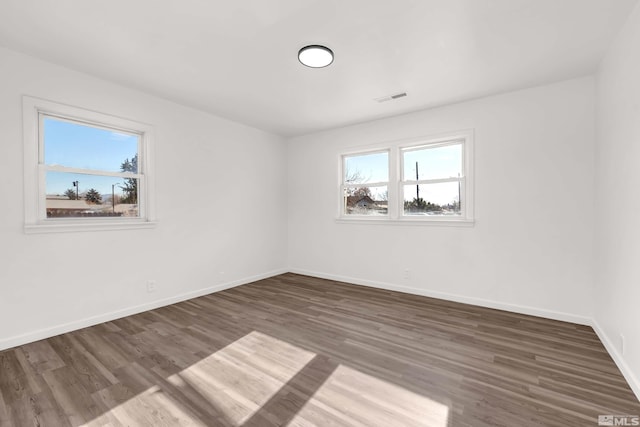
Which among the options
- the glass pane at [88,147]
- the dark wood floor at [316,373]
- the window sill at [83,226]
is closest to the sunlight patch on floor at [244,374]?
the dark wood floor at [316,373]

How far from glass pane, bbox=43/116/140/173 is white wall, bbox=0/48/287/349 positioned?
244 millimetres

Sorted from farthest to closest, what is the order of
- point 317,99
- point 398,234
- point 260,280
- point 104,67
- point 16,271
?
point 260,280 < point 398,234 < point 317,99 < point 104,67 < point 16,271

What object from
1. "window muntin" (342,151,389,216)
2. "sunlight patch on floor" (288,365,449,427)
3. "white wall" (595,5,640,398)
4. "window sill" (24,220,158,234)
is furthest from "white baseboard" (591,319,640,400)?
"window sill" (24,220,158,234)

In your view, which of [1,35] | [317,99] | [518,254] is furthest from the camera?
[317,99]

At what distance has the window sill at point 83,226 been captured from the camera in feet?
8.87

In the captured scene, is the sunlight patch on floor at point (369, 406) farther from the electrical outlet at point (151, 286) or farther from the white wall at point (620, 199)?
the electrical outlet at point (151, 286)

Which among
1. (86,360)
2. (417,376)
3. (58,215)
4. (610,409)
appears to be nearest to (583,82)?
(610,409)

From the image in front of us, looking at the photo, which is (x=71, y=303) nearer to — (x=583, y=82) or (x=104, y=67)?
(x=104, y=67)

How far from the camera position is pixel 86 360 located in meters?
2.36

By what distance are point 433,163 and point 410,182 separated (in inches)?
16.6

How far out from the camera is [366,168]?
4859 millimetres

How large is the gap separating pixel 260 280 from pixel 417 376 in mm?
3438

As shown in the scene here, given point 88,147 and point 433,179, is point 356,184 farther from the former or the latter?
point 88,147

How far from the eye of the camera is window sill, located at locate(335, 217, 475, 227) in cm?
380
